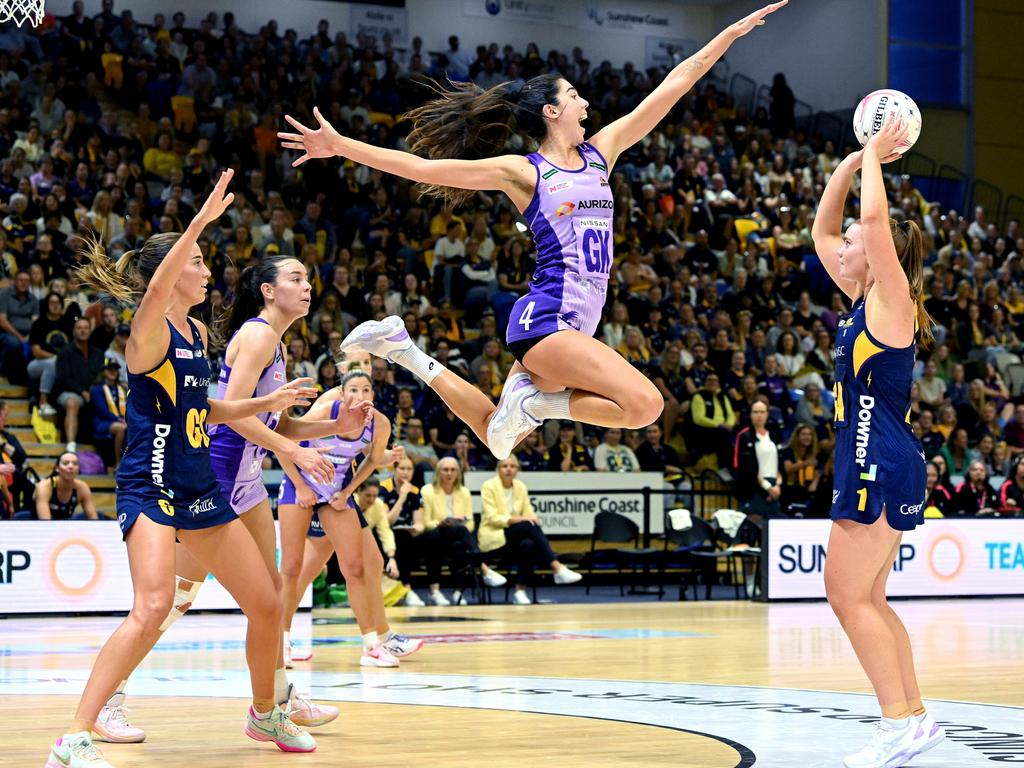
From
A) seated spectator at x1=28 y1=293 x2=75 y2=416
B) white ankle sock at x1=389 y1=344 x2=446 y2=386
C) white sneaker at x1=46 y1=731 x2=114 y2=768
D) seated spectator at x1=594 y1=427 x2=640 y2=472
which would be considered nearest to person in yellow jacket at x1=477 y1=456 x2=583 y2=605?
seated spectator at x1=594 y1=427 x2=640 y2=472

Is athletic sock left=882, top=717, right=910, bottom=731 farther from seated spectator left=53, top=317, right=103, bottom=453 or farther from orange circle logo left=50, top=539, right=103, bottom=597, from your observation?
seated spectator left=53, top=317, right=103, bottom=453

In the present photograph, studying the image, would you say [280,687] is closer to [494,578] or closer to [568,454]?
[494,578]

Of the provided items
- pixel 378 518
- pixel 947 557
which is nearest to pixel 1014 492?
pixel 947 557

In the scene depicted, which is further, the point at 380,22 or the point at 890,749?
the point at 380,22

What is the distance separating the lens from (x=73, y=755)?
4820mm

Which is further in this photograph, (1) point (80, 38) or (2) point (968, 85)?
(2) point (968, 85)

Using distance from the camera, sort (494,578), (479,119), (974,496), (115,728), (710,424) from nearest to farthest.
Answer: (115,728), (479,119), (494,578), (974,496), (710,424)

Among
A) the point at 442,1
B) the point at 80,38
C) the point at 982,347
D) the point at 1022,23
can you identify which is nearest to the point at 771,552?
the point at 982,347

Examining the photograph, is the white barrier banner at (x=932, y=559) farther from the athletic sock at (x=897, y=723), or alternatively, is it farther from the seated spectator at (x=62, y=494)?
the athletic sock at (x=897, y=723)

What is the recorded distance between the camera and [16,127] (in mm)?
17891

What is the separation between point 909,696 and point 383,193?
15.1 m

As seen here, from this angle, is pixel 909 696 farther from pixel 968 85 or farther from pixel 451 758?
pixel 968 85

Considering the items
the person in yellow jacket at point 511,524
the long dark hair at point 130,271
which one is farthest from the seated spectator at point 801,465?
the long dark hair at point 130,271

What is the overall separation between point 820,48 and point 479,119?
73.7ft
